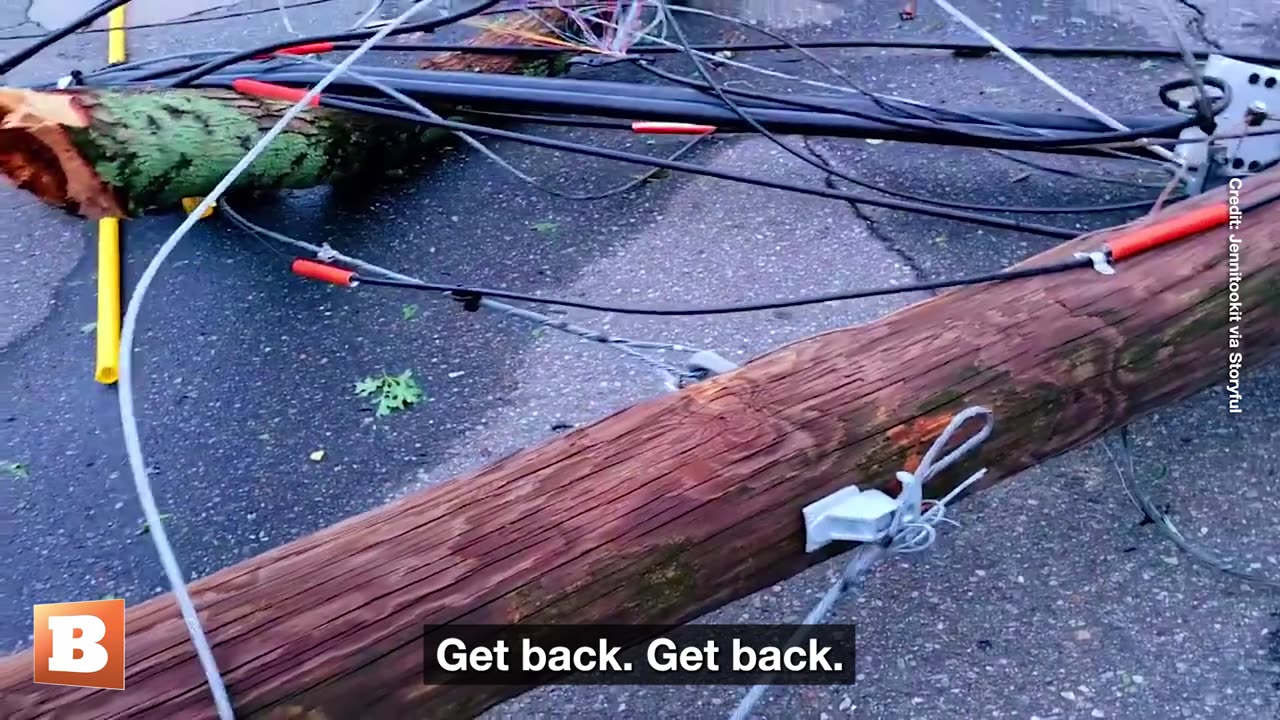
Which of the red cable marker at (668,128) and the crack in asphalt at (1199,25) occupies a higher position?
the crack in asphalt at (1199,25)

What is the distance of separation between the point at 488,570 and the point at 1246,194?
1160 mm

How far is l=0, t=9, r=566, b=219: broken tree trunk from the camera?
189 centimetres

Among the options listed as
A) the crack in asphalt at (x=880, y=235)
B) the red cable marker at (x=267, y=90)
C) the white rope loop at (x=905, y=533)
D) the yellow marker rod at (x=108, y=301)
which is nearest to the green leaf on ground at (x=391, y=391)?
the yellow marker rod at (x=108, y=301)

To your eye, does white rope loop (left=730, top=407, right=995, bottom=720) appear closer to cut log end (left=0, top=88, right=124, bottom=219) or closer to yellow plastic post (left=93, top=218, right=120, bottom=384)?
yellow plastic post (left=93, top=218, right=120, bottom=384)

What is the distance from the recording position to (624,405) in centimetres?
185

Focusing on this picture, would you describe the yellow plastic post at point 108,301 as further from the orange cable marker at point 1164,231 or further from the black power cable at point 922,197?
the orange cable marker at point 1164,231

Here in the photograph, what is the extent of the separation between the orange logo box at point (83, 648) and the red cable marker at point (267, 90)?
135 cm

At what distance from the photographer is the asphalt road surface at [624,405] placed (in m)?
1.45

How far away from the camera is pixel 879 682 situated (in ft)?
4.69

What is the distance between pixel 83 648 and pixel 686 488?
559 mm

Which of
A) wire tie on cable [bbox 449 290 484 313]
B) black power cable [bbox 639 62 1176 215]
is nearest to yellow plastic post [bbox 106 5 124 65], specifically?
black power cable [bbox 639 62 1176 215]

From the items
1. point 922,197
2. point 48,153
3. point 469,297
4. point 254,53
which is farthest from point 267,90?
point 922,197

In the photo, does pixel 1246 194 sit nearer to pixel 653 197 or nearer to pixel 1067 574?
pixel 1067 574

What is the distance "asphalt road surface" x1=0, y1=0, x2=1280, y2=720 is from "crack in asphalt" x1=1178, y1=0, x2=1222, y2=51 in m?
0.04
